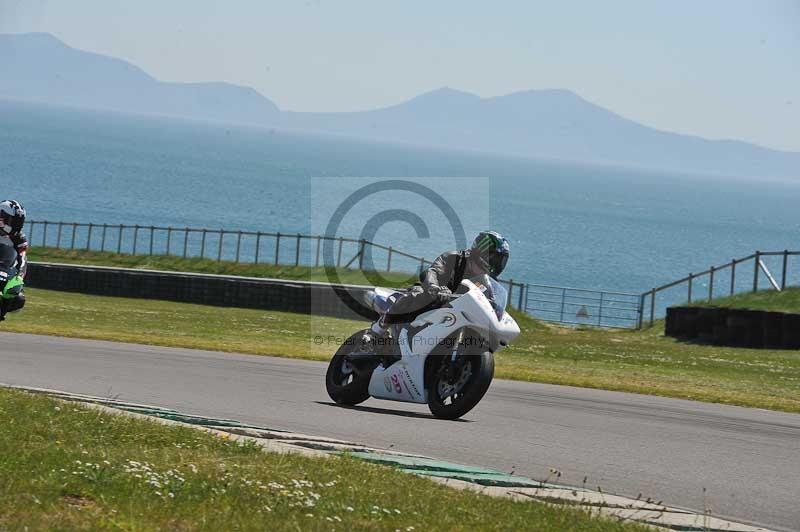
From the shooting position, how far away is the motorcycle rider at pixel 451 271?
1111 centimetres

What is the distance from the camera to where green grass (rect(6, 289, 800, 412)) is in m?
17.9

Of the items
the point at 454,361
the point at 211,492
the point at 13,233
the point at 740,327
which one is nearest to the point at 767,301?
the point at 740,327

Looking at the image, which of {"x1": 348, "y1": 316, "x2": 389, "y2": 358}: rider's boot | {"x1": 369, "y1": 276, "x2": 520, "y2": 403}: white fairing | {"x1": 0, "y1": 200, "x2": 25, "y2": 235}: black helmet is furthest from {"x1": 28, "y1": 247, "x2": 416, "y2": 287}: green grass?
{"x1": 369, "y1": 276, "x2": 520, "y2": 403}: white fairing

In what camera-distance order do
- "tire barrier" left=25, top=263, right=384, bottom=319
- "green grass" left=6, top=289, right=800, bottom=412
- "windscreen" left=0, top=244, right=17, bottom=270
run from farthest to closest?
"tire barrier" left=25, top=263, right=384, bottom=319, "green grass" left=6, top=289, right=800, bottom=412, "windscreen" left=0, top=244, right=17, bottom=270

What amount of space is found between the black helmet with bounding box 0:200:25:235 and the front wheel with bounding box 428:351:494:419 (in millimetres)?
7100

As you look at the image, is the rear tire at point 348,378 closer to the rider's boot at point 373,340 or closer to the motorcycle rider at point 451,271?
the rider's boot at point 373,340

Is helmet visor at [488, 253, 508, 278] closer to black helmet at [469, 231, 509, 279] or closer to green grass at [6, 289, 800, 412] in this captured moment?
black helmet at [469, 231, 509, 279]

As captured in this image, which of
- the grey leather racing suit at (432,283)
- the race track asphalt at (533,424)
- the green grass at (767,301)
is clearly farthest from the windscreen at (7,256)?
the green grass at (767,301)

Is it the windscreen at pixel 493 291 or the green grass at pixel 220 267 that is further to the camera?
the green grass at pixel 220 267

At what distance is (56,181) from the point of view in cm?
15088

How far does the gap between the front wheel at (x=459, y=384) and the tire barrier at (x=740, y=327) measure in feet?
50.7

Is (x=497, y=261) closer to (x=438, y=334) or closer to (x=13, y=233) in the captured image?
(x=438, y=334)

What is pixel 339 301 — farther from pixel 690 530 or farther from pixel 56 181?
pixel 56 181

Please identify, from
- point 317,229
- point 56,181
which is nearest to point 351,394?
point 317,229
